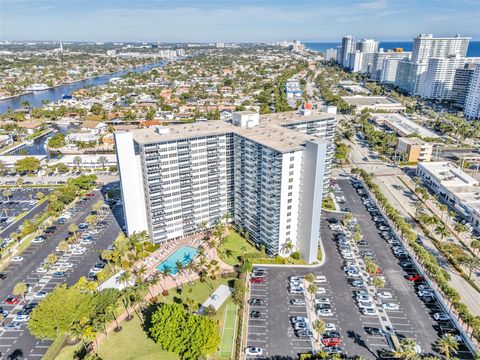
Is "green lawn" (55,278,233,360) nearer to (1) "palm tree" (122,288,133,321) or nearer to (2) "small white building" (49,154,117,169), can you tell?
(1) "palm tree" (122,288,133,321)

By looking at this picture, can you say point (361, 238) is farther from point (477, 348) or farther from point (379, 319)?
point (477, 348)

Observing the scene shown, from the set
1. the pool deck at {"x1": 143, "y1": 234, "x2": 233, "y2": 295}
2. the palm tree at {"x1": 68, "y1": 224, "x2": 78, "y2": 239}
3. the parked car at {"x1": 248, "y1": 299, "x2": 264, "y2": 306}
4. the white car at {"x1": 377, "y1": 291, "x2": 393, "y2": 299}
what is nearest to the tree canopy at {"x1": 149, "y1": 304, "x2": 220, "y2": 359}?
the parked car at {"x1": 248, "y1": 299, "x2": 264, "y2": 306}

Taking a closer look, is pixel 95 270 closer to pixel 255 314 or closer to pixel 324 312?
pixel 255 314

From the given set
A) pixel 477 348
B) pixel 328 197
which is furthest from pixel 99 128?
pixel 477 348

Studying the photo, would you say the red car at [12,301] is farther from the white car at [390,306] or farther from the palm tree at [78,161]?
the palm tree at [78,161]

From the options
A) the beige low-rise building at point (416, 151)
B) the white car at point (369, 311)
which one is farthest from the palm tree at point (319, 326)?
the beige low-rise building at point (416, 151)

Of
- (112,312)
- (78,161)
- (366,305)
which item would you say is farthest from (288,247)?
(78,161)
